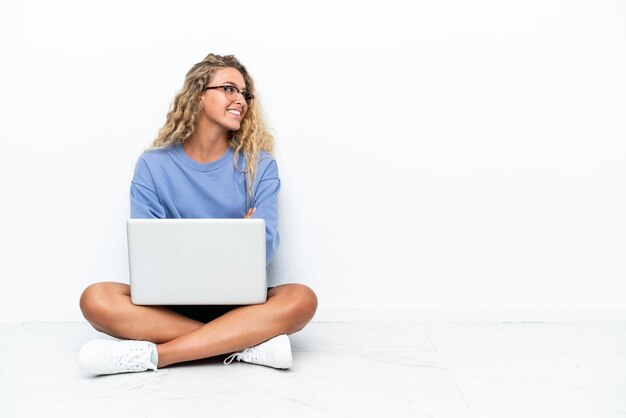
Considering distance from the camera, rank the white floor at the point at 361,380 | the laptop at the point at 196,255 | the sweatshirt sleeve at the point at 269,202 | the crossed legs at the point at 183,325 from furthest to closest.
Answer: the sweatshirt sleeve at the point at 269,202, the crossed legs at the point at 183,325, the laptop at the point at 196,255, the white floor at the point at 361,380

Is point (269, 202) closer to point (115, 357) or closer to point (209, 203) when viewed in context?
point (209, 203)

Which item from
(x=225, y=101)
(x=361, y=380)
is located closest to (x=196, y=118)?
(x=225, y=101)

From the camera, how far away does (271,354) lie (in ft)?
6.07

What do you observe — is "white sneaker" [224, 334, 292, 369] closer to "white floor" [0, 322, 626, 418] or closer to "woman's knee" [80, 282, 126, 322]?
"white floor" [0, 322, 626, 418]

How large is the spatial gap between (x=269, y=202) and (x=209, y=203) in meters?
0.19

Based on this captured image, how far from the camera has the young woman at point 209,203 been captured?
6.15ft

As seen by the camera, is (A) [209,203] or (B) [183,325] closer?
(B) [183,325]

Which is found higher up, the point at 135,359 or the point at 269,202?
the point at 269,202

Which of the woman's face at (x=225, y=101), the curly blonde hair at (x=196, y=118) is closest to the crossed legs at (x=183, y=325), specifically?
the curly blonde hair at (x=196, y=118)

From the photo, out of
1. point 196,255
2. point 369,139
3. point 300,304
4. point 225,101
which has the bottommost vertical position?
point 300,304

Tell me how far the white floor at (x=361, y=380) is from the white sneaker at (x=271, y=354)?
0.02 m

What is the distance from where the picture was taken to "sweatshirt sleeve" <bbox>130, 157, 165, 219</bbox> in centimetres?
209

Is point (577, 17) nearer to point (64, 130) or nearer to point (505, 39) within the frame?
point (505, 39)

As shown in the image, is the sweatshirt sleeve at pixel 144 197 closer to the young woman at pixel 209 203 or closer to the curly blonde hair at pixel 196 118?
the young woman at pixel 209 203
